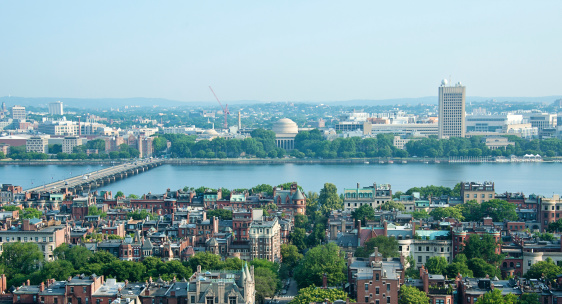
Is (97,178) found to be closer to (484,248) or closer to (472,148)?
(472,148)

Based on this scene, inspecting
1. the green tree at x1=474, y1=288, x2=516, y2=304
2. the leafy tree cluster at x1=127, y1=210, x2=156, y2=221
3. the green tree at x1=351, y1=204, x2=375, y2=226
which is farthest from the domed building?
the green tree at x1=474, y1=288, x2=516, y2=304

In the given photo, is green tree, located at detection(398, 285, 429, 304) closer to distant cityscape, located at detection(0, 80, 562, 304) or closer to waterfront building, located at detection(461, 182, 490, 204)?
distant cityscape, located at detection(0, 80, 562, 304)

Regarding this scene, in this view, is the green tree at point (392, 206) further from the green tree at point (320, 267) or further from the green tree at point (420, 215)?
the green tree at point (320, 267)

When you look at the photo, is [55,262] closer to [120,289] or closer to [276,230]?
[120,289]

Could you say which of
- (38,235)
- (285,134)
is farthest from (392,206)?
(285,134)

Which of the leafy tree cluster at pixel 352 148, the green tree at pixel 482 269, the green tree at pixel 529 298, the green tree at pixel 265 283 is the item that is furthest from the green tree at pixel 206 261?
the leafy tree cluster at pixel 352 148
